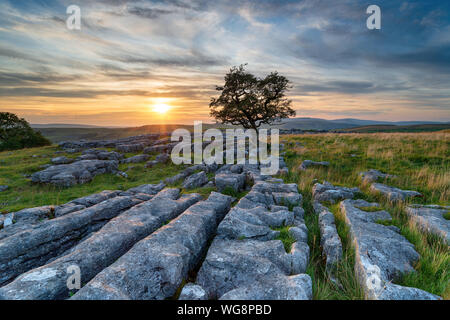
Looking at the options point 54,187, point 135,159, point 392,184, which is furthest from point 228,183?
point 135,159

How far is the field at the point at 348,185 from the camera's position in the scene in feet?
15.9

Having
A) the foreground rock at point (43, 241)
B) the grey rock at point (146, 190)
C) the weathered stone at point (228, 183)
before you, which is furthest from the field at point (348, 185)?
the foreground rock at point (43, 241)

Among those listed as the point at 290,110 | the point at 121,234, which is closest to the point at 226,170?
the point at 121,234

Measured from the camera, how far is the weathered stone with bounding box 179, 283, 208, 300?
422cm

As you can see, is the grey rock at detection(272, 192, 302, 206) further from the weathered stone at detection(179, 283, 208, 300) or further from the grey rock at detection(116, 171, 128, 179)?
the grey rock at detection(116, 171, 128, 179)

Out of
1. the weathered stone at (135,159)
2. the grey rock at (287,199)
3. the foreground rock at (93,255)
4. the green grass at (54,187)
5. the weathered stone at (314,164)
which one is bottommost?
the green grass at (54,187)

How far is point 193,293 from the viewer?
428cm

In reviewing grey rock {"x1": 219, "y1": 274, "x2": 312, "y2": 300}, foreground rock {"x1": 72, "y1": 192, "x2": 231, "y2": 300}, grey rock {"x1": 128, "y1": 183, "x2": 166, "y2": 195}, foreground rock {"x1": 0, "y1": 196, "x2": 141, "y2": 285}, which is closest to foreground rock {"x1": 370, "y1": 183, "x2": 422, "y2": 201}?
grey rock {"x1": 219, "y1": 274, "x2": 312, "y2": 300}

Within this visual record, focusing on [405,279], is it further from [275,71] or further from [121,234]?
[275,71]

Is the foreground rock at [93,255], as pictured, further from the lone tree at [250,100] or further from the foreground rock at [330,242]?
the lone tree at [250,100]

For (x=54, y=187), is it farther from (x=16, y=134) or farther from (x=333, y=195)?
(x=16, y=134)

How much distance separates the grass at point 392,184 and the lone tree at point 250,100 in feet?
28.9

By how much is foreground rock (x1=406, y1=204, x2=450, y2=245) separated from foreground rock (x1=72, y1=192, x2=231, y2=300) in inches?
296
